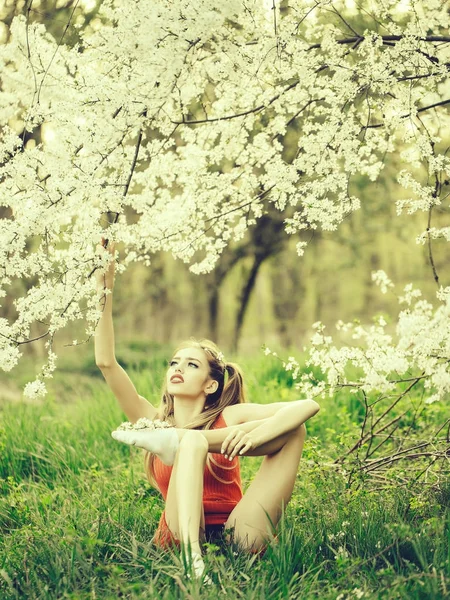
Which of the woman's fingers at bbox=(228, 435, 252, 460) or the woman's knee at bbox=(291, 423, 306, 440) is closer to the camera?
the woman's fingers at bbox=(228, 435, 252, 460)

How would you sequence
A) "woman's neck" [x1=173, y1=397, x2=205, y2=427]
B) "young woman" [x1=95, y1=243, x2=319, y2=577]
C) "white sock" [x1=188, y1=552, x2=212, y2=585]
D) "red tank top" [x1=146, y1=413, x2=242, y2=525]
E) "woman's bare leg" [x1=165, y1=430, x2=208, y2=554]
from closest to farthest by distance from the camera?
"white sock" [x1=188, y1=552, x2=212, y2=585] < "woman's bare leg" [x1=165, y1=430, x2=208, y2=554] < "young woman" [x1=95, y1=243, x2=319, y2=577] < "red tank top" [x1=146, y1=413, x2=242, y2=525] < "woman's neck" [x1=173, y1=397, x2=205, y2=427]

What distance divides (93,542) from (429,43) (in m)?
2.64

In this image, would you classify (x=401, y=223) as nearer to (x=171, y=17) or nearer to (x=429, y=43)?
(x=429, y=43)

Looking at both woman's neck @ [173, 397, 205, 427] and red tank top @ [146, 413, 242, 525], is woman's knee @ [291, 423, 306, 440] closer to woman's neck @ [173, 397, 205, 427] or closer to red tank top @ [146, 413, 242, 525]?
red tank top @ [146, 413, 242, 525]

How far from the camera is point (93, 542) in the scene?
8.38 ft

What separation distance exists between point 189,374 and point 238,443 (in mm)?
599

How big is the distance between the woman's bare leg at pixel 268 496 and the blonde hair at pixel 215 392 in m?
0.41

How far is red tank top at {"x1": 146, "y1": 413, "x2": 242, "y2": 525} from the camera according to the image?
10.1 feet

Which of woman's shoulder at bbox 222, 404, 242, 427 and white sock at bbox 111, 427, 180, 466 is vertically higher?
woman's shoulder at bbox 222, 404, 242, 427

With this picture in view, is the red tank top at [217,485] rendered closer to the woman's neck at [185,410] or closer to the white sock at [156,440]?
the woman's neck at [185,410]

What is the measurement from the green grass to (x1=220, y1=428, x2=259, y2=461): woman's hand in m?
0.35

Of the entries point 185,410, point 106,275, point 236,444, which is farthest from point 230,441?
point 106,275

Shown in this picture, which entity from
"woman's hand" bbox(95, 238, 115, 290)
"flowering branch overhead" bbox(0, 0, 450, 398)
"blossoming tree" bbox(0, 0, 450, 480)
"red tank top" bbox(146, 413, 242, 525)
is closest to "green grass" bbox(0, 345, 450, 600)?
"red tank top" bbox(146, 413, 242, 525)

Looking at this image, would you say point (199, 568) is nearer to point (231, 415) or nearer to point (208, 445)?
point (208, 445)
